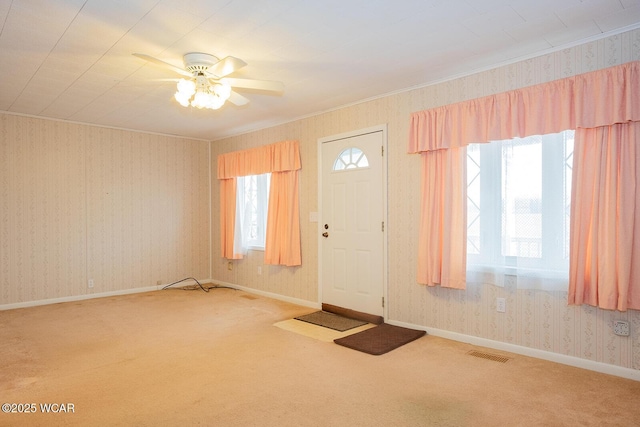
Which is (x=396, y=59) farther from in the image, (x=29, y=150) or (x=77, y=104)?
(x=29, y=150)

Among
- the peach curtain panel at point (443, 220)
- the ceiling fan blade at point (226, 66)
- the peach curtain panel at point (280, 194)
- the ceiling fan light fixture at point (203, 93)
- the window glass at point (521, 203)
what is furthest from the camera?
the peach curtain panel at point (280, 194)

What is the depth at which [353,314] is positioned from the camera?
173 inches

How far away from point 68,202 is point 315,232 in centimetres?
351

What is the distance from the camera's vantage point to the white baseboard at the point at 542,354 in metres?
2.78

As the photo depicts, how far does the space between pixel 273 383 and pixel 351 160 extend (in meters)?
2.71

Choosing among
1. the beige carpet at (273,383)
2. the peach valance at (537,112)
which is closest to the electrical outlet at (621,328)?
the beige carpet at (273,383)

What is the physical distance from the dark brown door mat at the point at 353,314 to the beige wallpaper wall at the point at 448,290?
17cm

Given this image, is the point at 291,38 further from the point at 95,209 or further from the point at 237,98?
the point at 95,209

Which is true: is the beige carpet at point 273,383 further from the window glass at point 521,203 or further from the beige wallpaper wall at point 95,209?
Answer: the beige wallpaper wall at point 95,209

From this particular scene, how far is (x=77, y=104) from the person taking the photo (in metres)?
4.57

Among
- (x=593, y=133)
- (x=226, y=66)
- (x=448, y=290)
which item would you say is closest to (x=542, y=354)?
(x=448, y=290)

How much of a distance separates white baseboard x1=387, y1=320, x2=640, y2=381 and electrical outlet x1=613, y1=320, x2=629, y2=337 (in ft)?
0.81

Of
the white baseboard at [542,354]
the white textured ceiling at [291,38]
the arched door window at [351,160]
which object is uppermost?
the white textured ceiling at [291,38]

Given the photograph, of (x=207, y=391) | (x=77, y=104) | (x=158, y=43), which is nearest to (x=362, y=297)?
(x=207, y=391)
